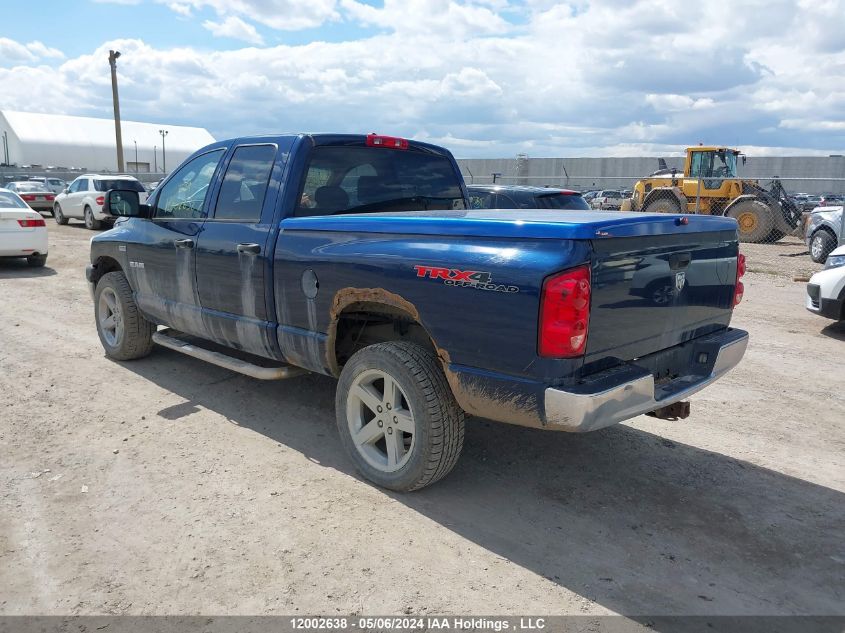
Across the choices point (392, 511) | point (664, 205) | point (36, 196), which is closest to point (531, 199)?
point (392, 511)

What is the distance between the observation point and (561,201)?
34.5 ft

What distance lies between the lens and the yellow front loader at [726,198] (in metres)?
18.3

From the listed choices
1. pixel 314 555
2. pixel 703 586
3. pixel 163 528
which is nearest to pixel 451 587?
pixel 314 555

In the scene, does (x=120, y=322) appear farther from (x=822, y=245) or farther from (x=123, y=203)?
(x=822, y=245)

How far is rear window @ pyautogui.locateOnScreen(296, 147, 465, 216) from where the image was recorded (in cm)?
441

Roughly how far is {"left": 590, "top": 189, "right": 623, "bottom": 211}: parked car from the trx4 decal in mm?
24965

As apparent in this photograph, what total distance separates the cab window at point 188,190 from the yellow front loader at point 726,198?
1586 centimetres

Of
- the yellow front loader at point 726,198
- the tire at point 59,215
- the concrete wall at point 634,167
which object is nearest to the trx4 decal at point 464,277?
the yellow front loader at point 726,198

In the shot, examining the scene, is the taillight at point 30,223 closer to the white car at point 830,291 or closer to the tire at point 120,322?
the tire at point 120,322

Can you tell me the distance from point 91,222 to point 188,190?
1748cm

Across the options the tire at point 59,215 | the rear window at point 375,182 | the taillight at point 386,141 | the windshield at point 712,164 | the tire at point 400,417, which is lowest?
the tire at point 400,417

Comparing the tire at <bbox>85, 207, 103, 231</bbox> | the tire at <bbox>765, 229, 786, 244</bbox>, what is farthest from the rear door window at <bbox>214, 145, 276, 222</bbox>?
the tire at <bbox>85, 207, 103, 231</bbox>

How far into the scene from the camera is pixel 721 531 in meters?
3.39

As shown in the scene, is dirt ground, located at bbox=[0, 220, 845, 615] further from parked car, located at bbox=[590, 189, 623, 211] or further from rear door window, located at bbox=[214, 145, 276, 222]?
parked car, located at bbox=[590, 189, 623, 211]
